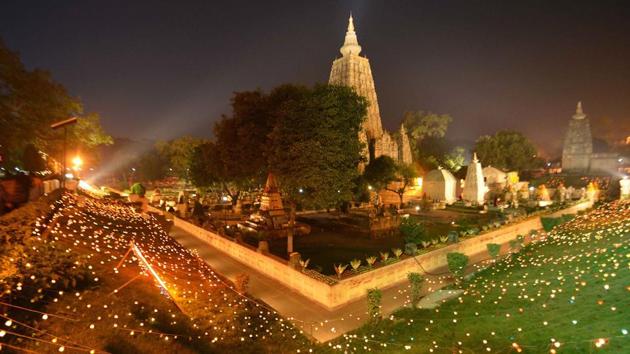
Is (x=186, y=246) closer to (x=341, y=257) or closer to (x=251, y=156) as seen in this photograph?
(x=251, y=156)

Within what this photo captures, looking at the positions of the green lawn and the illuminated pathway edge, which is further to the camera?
the illuminated pathway edge

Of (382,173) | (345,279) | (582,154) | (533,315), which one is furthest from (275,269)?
(582,154)

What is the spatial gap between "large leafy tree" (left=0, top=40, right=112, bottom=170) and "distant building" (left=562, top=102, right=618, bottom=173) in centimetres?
6318

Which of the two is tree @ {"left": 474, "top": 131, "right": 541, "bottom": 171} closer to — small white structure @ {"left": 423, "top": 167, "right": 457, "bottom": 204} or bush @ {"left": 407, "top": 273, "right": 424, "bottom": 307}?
small white structure @ {"left": 423, "top": 167, "right": 457, "bottom": 204}

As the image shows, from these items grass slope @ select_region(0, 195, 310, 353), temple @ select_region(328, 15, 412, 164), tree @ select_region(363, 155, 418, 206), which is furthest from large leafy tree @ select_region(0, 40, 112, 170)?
temple @ select_region(328, 15, 412, 164)

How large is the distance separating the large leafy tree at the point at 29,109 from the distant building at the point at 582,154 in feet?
207

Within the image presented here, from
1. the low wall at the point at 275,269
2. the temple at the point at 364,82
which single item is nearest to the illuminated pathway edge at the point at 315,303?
the low wall at the point at 275,269

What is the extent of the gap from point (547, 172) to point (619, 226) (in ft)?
172

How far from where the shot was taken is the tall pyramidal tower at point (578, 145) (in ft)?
164

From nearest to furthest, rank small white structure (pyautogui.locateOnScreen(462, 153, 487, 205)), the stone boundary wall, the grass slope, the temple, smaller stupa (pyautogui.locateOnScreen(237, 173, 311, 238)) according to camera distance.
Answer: the grass slope, the stone boundary wall, smaller stupa (pyautogui.locateOnScreen(237, 173, 311, 238)), small white structure (pyautogui.locateOnScreen(462, 153, 487, 205)), the temple

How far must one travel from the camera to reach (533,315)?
717 centimetres

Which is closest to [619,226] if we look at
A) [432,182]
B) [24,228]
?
[24,228]

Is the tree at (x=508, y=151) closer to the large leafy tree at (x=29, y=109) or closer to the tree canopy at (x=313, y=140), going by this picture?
the tree canopy at (x=313, y=140)

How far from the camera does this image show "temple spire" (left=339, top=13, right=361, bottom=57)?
44.2m
